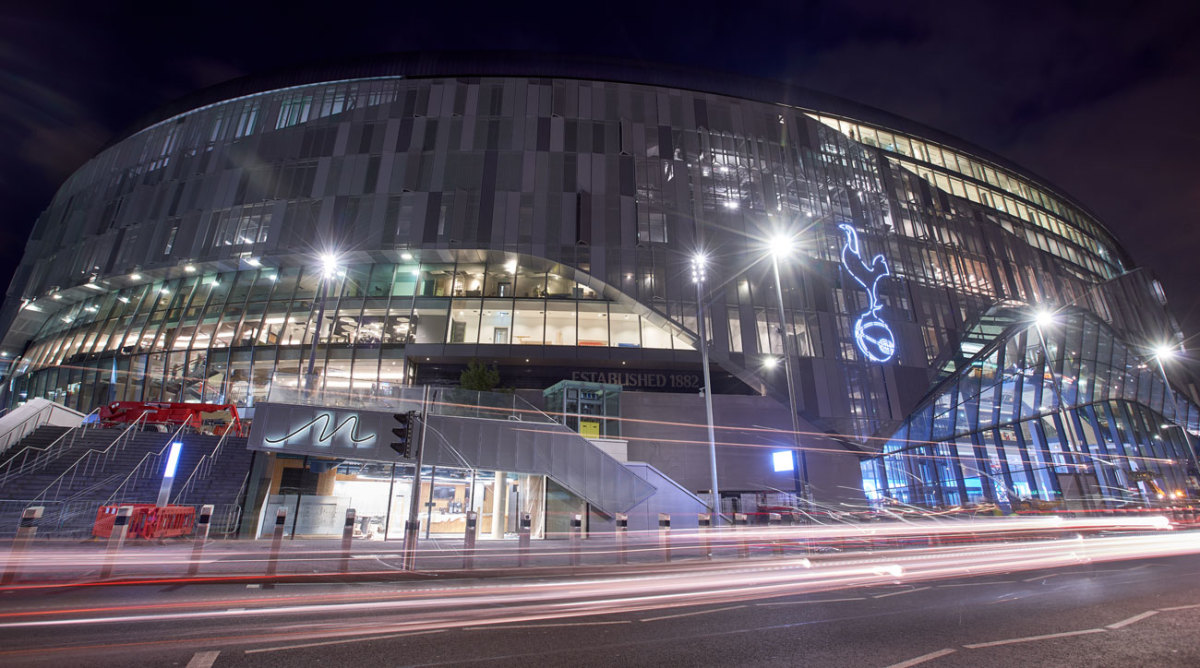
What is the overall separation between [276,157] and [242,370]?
57.1 feet

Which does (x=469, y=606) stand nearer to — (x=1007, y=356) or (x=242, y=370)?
(x=242, y=370)

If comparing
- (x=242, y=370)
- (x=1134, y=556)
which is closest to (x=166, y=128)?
(x=242, y=370)

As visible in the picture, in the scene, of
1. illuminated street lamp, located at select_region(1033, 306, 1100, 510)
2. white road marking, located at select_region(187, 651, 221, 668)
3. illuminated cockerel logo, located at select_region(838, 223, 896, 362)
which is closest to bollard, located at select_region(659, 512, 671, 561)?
white road marking, located at select_region(187, 651, 221, 668)

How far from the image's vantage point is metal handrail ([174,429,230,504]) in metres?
17.9

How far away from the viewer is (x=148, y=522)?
15.3 m

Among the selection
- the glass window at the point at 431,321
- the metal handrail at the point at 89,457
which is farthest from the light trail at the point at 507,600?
the glass window at the point at 431,321

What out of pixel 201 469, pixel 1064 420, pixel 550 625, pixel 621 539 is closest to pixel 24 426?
pixel 201 469

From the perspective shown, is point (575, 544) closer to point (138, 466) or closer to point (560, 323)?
point (138, 466)

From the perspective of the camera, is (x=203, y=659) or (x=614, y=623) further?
(x=614, y=623)

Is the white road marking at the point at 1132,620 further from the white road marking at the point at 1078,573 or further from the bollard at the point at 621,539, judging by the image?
the bollard at the point at 621,539

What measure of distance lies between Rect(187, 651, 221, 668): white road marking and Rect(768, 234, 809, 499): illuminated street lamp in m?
18.5

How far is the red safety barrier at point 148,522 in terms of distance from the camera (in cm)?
1515

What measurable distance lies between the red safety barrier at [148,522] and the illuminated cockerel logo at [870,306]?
37833 millimetres

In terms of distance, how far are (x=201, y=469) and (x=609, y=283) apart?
23.6m
